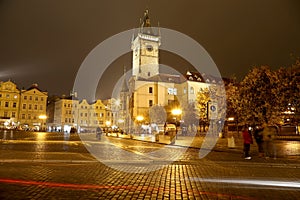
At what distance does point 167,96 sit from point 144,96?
7.77 metres

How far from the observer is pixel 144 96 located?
285ft

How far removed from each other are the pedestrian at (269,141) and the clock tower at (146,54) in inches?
2874

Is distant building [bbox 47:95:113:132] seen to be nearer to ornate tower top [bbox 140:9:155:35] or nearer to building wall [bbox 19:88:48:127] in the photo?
building wall [bbox 19:88:48:127]

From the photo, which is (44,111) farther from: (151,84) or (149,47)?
(149,47)

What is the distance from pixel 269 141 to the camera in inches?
649

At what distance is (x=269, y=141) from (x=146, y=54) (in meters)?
80.0

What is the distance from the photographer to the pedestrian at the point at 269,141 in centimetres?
1605

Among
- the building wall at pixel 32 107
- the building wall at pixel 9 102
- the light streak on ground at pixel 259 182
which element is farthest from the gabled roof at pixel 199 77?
the light streak on ground at pixel 259 182

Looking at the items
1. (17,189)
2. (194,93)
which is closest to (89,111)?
(194,93)

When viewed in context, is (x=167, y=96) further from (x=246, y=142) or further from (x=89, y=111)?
(x=246, y=142)

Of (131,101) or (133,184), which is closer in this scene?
(133,184)

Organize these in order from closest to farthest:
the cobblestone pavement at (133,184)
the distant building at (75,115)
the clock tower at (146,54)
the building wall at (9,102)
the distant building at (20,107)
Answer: the cobblestone pavement at (133,184)
the building wall at (9,102)
the distant building at (20,107)
the clock tower at (146,54)
the distant building at (75,115)

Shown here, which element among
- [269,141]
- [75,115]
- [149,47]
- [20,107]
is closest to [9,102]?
[20,107]

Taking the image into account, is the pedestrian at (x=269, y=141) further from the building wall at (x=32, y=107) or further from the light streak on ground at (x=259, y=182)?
the building wall at (x=32, y=107)
